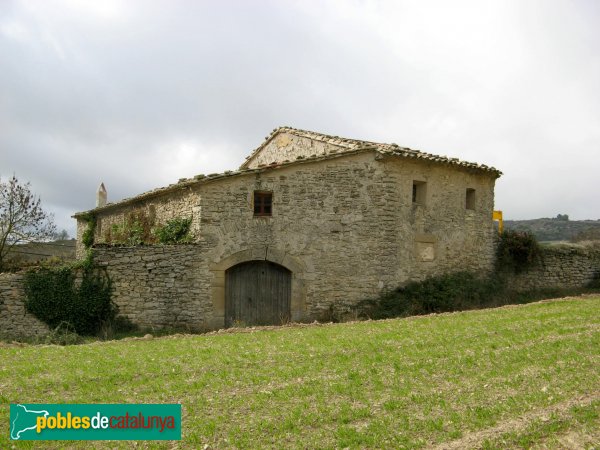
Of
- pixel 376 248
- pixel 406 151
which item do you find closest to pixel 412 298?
pixel 376 248

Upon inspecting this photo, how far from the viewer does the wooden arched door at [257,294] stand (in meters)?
14.0

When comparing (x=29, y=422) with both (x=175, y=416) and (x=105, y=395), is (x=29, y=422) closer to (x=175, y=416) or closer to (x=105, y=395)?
(x=105, y=395)

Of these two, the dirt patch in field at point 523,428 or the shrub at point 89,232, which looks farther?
the shrub at point 89,232

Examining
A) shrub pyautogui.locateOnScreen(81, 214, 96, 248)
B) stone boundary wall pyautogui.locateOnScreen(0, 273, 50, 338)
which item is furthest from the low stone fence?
shrub pyautogui.locateOnScreen(81, 214, 96, 248)

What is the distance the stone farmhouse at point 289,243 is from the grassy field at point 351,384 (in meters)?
2.88

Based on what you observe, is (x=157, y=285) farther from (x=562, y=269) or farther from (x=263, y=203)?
(x=562, y=269)

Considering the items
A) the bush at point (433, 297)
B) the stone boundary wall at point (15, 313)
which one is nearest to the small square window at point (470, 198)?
the bush at point (433, 297)

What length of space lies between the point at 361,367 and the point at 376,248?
725 cm

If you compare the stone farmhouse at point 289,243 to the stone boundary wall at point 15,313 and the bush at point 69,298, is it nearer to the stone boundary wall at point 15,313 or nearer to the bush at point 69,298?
the bush at point 69,298

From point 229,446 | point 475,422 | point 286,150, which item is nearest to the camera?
point 229,446

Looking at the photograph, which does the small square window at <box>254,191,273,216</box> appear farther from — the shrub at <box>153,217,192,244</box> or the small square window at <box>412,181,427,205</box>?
the small square window at <box>412,181,427,205</box>

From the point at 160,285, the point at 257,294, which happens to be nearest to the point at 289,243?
the point at 257,294

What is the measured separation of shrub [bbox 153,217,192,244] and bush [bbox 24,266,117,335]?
2015 millimetres

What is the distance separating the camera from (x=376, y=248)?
14.8 m
